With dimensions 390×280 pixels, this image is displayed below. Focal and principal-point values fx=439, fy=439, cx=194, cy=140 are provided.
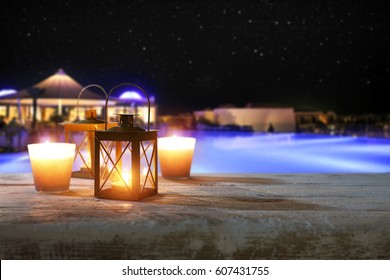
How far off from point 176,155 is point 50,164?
63 cm

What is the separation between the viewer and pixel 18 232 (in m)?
1.21

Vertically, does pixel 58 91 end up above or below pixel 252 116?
above

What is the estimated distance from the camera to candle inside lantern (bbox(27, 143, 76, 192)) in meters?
1.73

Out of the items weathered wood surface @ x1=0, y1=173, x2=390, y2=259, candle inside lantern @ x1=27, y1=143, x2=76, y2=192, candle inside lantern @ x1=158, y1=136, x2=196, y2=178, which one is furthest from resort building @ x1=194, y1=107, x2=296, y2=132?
weathered wood surface @ x1=0, y1=173, x2=390, y2=259

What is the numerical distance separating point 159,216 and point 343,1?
34.0 ft

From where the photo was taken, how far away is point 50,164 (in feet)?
5.71

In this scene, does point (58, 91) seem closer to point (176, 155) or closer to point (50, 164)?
point (176, 155)

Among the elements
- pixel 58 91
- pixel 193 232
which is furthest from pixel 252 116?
pixel 193 232

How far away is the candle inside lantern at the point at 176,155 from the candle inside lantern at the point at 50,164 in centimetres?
51

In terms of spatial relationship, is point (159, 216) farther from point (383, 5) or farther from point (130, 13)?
point (383, 5)

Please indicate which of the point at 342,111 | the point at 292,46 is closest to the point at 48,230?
the point at 292,46

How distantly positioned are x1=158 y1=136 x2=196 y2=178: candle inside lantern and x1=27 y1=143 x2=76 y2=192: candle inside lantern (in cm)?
51

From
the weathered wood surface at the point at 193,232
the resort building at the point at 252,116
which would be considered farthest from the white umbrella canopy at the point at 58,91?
the resort building at the point at 252,116

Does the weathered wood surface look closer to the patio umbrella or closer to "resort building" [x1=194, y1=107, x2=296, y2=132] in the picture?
the patio umbrella
